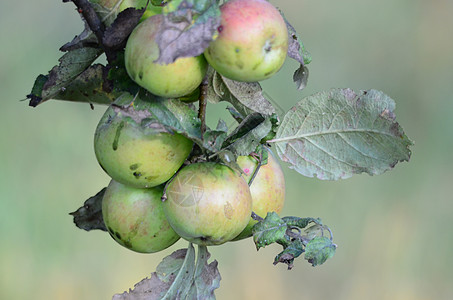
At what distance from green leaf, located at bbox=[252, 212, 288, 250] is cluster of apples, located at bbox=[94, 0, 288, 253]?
0.09ft

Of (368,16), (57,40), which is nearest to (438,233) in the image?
(368,16)

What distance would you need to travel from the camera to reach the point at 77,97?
105 centimetres

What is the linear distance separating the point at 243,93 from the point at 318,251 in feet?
1.01

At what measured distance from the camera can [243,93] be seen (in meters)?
0.99

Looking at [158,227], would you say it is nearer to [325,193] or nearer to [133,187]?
[133,187]

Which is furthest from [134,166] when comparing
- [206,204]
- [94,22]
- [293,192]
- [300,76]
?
[293,192]

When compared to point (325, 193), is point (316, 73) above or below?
above

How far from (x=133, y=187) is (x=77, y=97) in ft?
0.73

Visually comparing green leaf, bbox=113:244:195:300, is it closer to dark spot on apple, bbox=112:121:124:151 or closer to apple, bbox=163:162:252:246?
apple, bbox=163:162:252:246

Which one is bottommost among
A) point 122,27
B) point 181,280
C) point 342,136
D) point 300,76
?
point 181,280

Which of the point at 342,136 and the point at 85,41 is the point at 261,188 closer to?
the point at 342,136

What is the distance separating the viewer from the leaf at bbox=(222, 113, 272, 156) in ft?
2.97

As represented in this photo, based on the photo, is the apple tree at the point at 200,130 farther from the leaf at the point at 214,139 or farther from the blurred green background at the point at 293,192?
the blurred green background at the point at 293,192

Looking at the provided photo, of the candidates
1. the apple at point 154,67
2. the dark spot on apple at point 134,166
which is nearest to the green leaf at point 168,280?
the dark spot on apple at point 134,166
